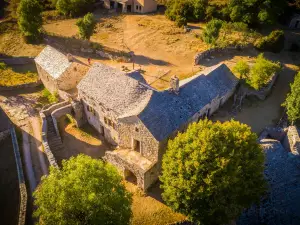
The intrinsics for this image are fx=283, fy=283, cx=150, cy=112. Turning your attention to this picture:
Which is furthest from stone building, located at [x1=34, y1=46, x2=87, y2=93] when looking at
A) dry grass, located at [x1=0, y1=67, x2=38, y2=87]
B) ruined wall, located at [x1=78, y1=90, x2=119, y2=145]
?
dry grass, located at [x1=0, y1=67, x2=38, y2=87]

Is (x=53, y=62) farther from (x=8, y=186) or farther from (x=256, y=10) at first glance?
(x=256, y=10)

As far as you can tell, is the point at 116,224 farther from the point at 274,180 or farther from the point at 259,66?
the point at 259,66

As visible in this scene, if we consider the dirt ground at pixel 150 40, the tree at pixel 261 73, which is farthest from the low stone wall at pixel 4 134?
the tree at pixel 261 73

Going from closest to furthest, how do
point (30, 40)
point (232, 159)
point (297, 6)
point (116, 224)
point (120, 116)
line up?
1. point (116, 224)
2. point (232, 159)
3. point (120, 116)
4. point (30, 40)
5. point (297, 6)

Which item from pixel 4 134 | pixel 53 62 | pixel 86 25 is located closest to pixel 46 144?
pixel 4 134

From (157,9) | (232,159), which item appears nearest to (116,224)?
(232,159)

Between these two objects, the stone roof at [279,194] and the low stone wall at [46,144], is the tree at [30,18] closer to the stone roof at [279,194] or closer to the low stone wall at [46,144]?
the low stone wall at [46,144]
